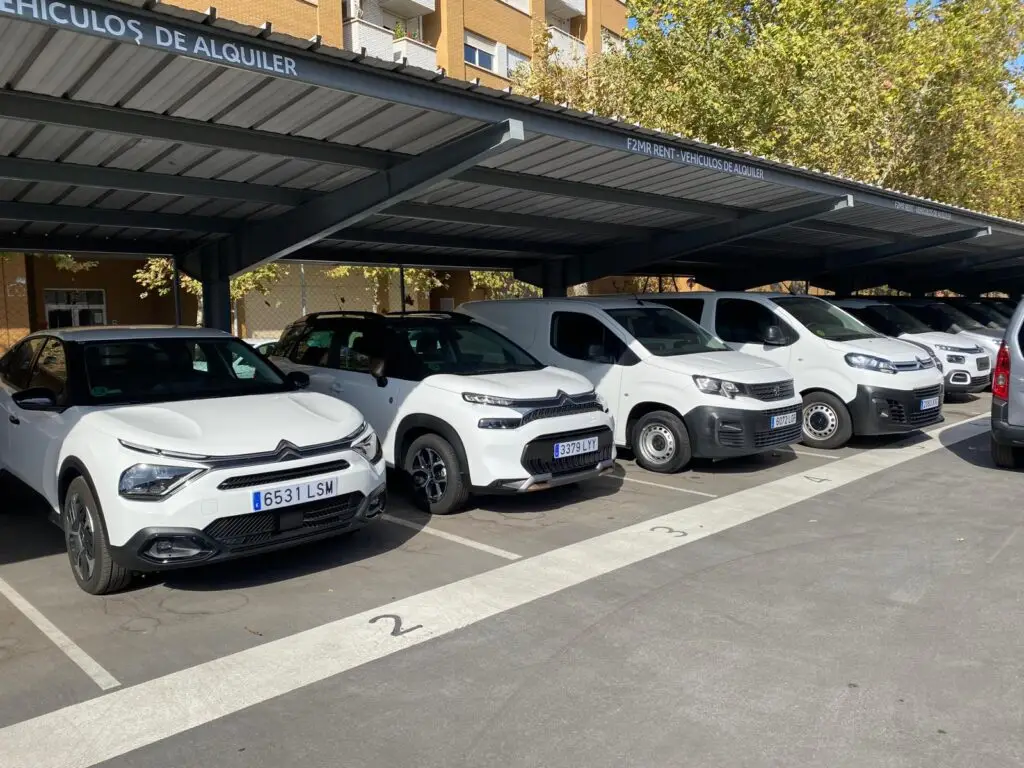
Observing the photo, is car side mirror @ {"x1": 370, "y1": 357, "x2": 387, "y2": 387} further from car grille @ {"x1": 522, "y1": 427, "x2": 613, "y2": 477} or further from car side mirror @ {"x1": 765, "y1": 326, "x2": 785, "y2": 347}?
car side mirror @ {"x1": 765, "y1": 326, "x2": 785, "y2": 347}

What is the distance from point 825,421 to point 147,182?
7559mm

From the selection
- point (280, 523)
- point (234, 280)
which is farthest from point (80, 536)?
point (234, 280)

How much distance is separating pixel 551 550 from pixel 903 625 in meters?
2.28

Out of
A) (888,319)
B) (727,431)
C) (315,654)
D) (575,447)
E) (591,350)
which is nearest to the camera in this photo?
(315,654)

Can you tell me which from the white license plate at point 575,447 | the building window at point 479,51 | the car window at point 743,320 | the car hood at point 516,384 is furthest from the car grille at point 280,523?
the building window at point 479,51

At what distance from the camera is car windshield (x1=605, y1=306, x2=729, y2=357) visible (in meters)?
8.86

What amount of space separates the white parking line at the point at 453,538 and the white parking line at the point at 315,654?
0.65ft

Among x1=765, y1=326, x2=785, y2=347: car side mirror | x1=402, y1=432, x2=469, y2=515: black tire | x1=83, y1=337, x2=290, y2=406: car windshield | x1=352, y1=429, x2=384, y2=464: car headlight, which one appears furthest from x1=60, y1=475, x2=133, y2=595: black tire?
x1=765, y1=326, x2=785, y2=347: car side mirror

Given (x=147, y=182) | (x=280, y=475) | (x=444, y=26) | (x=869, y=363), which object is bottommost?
(x=280, y=475)

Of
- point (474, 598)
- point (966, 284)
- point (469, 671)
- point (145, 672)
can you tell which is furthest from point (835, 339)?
point (966, 284)

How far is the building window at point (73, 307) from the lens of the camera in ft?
76.9

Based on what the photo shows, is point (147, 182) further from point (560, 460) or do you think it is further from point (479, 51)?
point (479, 51)

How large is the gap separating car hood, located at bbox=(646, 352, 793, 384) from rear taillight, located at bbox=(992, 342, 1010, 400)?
1.88m

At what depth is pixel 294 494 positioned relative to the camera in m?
4.92
